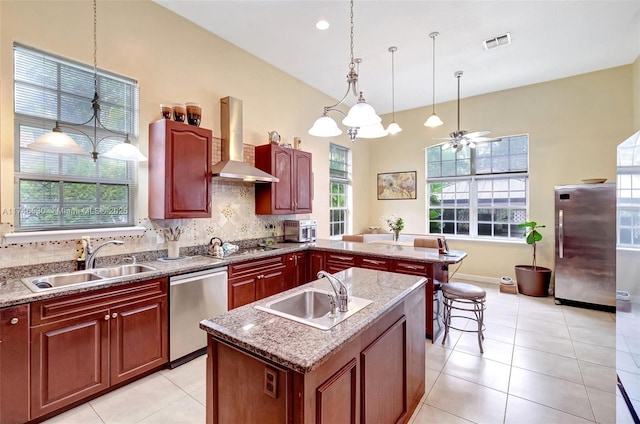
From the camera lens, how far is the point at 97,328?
7.14ft

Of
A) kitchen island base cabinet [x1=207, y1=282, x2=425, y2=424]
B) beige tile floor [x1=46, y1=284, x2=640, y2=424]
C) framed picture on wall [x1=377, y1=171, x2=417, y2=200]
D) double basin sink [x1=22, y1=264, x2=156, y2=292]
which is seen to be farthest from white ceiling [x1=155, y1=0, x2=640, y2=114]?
beige tile floor [x1=46, y1=284, x2=640, y2=424]

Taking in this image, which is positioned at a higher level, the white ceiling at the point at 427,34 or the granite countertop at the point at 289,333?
the white ceiling at the point at 427,34

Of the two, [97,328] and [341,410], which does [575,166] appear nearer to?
[341,410]

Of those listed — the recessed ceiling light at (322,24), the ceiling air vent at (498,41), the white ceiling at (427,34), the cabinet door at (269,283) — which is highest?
the white ceiling at (427,34)

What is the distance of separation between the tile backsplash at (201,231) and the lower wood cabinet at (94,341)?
0.66 metres

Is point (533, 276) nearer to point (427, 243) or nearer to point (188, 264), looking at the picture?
point (427, 243)

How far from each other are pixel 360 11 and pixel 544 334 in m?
4.21

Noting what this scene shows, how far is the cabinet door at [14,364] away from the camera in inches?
70.4

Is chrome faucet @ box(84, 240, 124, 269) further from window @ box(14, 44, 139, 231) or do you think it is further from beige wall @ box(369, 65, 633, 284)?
beige wall @ box(369, 65, 633, 284)

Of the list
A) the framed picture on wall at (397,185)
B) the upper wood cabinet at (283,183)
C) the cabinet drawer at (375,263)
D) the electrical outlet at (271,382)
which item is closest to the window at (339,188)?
the framed picture on wall at (397,185)

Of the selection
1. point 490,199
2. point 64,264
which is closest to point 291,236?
point 64,264

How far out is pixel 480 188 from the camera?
5.66 m

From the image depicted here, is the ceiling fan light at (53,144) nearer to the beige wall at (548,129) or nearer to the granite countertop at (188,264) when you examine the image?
the granite countertop at (188,264)

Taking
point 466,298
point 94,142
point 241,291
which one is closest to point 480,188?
point 466,298
